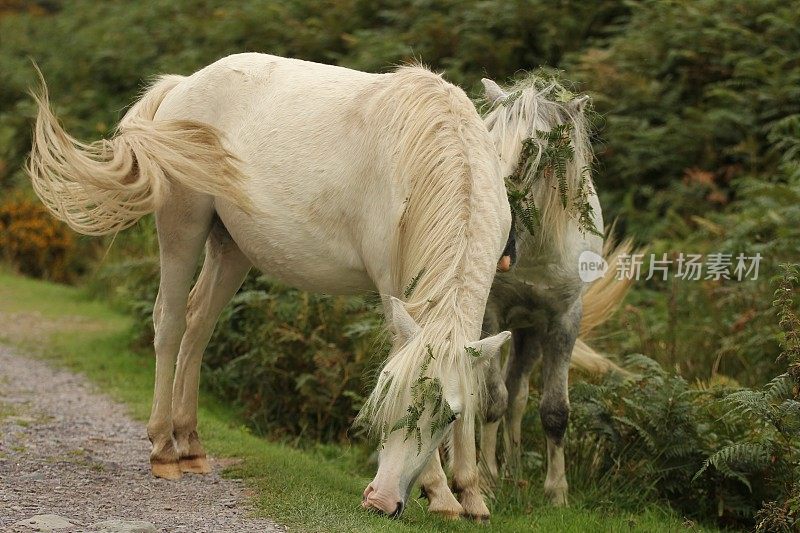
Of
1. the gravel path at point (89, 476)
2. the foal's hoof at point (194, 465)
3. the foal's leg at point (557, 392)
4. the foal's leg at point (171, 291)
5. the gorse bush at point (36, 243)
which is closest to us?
the gravel path at point (89, 476)

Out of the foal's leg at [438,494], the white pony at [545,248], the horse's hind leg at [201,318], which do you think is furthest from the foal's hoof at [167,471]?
the white pony at [545,248]

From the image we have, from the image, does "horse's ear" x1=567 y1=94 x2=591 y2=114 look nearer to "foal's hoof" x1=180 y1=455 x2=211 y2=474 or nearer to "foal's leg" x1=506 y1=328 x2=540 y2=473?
"foal's leg" x1=506 y1=328 x2=540 y2=473

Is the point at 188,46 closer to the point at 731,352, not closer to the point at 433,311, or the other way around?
the point at 731,352

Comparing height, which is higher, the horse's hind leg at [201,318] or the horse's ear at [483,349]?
the horse's ear at [483,349]

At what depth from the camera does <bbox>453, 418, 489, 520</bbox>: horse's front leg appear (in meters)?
4.68

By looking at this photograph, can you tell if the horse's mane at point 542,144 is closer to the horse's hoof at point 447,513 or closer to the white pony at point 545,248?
the white pony at point 545,248

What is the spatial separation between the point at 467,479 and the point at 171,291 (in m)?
1.97

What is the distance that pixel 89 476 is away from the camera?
17.5 ft

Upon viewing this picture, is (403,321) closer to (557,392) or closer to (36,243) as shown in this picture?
(557,392)

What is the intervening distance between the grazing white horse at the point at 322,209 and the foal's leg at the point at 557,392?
109 cm

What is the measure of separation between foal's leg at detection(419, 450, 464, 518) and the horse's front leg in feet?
0.19

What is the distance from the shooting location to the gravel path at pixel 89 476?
14.6 feet

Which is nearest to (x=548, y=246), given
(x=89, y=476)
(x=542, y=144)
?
(x=542, y=144)

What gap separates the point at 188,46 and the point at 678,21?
26.7 feet
